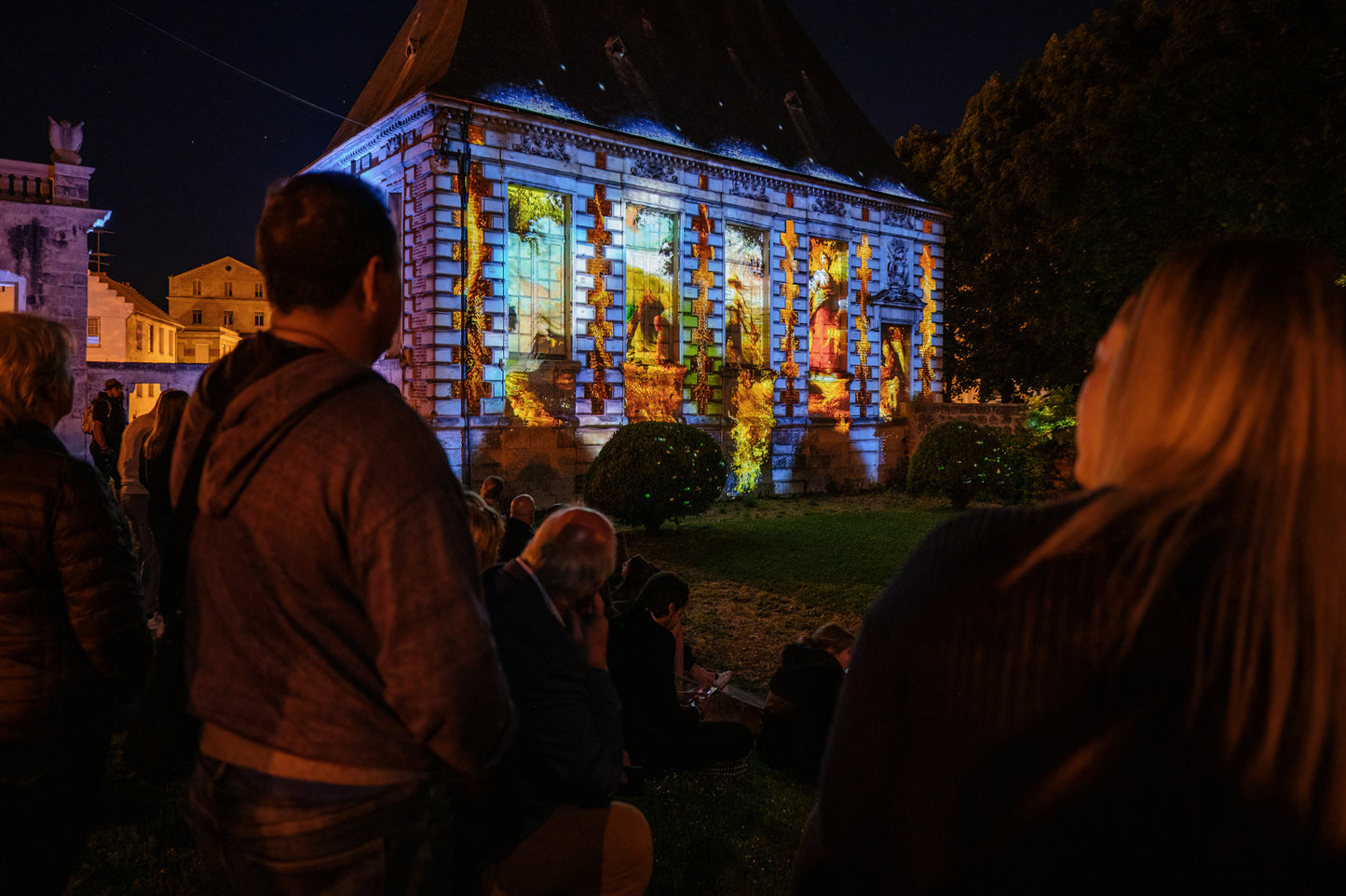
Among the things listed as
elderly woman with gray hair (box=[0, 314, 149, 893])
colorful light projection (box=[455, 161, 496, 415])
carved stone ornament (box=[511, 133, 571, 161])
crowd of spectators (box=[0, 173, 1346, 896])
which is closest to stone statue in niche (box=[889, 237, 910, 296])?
carved stone ornament (box=[511, 133, 571, 161])

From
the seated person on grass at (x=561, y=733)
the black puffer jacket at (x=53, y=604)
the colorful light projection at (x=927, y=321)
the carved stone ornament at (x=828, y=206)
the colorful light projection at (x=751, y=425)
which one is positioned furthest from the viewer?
the colorful light projection at (x=927, y=321)

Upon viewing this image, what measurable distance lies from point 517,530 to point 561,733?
4.15 m

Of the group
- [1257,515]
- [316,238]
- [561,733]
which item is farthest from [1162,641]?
[561,733]

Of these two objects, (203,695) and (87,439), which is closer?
(203,695)

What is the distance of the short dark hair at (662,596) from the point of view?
492 cm

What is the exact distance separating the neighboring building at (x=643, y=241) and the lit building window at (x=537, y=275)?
0.05 meters

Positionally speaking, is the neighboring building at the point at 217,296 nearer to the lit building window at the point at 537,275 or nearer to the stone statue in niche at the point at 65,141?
the stone statue in niche at the point at 65,141

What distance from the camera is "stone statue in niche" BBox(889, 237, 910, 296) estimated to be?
22.4m

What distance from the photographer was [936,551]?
3.99ft

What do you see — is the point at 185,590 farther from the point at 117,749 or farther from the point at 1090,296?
the point at 1090,296

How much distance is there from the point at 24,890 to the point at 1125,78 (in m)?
25.8

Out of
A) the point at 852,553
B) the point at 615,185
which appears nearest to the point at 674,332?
the point at 615,185

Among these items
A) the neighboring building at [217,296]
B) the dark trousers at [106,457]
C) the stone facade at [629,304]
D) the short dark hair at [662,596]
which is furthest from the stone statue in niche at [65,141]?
the neighboring building at [217,296]

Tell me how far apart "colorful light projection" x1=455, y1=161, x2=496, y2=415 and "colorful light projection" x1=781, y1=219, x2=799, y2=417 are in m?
7.83
